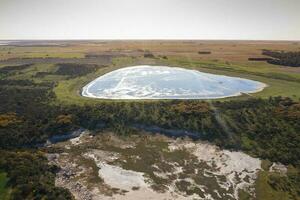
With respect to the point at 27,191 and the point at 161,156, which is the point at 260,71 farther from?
the point at 27,191

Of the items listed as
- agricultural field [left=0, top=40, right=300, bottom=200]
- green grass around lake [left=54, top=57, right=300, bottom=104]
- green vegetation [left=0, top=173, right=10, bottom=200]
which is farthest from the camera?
green grass around lake [left=54, top=57, right=300, bottom=104]

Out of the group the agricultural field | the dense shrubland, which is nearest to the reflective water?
the agricultural field

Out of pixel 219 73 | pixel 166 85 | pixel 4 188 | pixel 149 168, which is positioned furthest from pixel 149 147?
pixel 219 73

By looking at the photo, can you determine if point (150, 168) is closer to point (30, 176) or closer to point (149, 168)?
point (149, 168)

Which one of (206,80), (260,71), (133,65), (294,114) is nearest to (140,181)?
(294,114)

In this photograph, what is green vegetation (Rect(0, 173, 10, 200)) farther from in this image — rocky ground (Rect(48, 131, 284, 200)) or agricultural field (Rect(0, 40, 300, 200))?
rocky ground (Rect(48, 131, 284, 200))

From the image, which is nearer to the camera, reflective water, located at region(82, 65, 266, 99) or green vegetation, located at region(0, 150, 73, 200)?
green vegetation, located at region(0, 150, 73, 200)

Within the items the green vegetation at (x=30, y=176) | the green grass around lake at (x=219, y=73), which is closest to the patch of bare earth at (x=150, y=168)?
the green vegetation at (x=30, y=176)

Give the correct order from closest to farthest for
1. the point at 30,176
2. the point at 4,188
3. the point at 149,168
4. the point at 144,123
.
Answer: the point at 4,188 < the point at 30,176 < the point at 149,168 < the point at 144,123
